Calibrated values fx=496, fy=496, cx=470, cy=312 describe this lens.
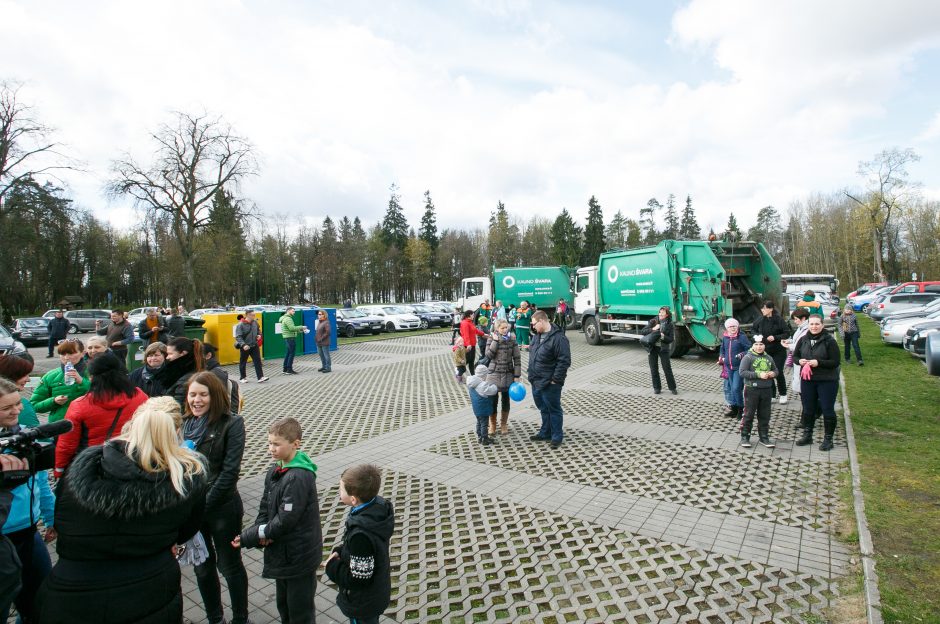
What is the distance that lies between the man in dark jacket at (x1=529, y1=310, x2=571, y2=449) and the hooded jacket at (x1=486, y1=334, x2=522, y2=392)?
359 mm

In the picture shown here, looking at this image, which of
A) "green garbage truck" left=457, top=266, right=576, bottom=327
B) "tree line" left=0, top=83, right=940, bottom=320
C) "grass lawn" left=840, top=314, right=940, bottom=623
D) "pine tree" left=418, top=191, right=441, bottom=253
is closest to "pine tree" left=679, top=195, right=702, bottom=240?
"tree line" left=0, top=83, right=940, bottom=320

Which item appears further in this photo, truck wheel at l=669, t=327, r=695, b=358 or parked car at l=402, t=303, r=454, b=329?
parked car at l=402, t=303, r=454, b=329

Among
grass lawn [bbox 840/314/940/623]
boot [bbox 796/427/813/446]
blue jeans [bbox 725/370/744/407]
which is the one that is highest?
blue jeans [bbox 725/370/744/407]

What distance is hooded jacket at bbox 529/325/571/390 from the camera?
6750mm

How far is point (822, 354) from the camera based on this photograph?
6176 mm

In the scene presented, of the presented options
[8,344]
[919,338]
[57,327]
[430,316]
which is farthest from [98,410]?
[430,316]

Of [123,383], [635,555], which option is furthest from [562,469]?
[123,383]

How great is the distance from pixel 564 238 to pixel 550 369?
2477 inches

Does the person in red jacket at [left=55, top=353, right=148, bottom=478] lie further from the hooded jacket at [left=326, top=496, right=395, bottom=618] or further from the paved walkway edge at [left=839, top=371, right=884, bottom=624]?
the paved walkway edge at [left=839, top=371, right=884, bottom=624]

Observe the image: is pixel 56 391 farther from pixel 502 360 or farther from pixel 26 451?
pixel 502 360

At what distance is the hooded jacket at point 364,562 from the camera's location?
2676 mm

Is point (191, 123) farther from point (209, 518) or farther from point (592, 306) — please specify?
point (209, 518)

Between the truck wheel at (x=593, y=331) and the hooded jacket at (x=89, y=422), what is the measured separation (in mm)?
15812

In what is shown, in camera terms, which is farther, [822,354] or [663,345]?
[663,345]
